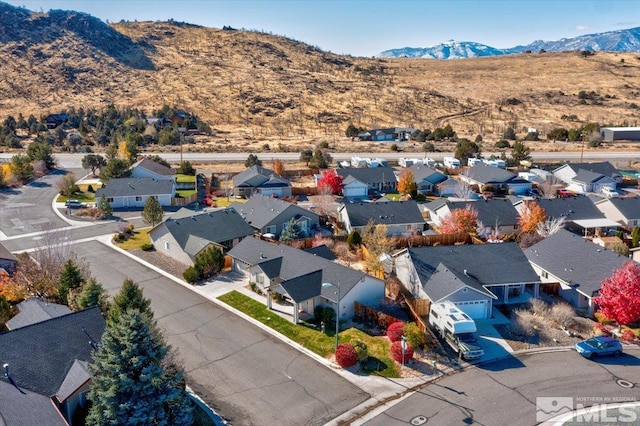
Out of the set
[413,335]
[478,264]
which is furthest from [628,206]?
[413,335]

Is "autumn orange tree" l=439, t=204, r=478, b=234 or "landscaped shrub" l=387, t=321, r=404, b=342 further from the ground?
"autumn orange tree" l=439, t=204, r=478, b=234

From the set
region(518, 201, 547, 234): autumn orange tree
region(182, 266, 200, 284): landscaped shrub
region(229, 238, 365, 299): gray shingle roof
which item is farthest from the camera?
region(518, 201, 547, 234): autumn orange tree

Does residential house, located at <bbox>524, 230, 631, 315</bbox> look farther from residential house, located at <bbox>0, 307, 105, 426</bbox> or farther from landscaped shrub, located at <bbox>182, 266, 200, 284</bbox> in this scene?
residential house, located at <bbox>0, 307, 105, 426</bbox>

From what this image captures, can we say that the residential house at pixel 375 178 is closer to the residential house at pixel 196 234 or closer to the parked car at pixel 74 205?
the residential house at pixel 196 234

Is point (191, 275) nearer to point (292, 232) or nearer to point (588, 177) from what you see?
point (292, 232)

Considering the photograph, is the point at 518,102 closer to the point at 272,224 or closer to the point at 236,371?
the point at 272,224

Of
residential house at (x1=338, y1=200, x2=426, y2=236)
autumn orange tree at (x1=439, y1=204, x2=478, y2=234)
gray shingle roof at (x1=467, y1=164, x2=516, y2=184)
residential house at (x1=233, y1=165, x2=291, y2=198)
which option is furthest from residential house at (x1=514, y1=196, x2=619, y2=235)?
residential house at (x1=233, y1=165, x2=291, y2=198)
